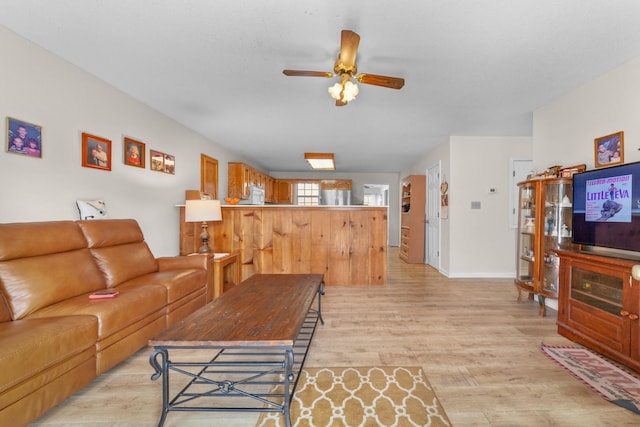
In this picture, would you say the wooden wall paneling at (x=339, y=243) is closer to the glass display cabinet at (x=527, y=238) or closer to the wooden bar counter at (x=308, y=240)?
the wooden bar counter at (x=308, y=240)

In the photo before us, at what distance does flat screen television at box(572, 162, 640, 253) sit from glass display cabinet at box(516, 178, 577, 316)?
46 cm

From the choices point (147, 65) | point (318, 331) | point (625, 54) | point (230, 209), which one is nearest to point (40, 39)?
point (147, 65)

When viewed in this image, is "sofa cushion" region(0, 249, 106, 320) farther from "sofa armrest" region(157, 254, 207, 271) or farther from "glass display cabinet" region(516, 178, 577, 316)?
"glass display cabinet" region(516, 178, 577, 316)

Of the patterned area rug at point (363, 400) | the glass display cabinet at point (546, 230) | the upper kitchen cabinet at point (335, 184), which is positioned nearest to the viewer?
the patterned area rug at point (363, 400)

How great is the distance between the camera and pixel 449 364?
1.97m

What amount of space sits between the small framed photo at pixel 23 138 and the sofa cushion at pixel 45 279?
33.4 inches

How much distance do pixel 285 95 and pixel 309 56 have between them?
0.79 metres

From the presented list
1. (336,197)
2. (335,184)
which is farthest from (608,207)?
(335,184)

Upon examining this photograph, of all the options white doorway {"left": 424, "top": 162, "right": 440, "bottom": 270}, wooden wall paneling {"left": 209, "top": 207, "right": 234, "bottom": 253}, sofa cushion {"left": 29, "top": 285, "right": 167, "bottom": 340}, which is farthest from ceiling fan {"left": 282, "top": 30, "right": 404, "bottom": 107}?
white doorway {"left": 424, "top": 162, "right": 440, "bottom": 270}

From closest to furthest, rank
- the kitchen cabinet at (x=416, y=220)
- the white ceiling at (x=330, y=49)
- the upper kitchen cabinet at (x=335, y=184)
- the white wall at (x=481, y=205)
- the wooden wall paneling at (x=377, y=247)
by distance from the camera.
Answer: the white ceiling at (x=330, y=49)
the wooden wall paneling at (x=377, y=247)
the white wall at (x=481, y=205)
the kitchen cabinet at (x=416, y=220)
the upper kitchen cabinet at (x=335, y=184)

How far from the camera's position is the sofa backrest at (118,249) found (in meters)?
2.32

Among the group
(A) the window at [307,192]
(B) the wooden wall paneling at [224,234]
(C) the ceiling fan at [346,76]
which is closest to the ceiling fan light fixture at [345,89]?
(C) the ceiling fan at [346,76]

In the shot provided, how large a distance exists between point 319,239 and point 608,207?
10.1 ft

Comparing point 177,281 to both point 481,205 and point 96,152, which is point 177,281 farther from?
point 481,205
